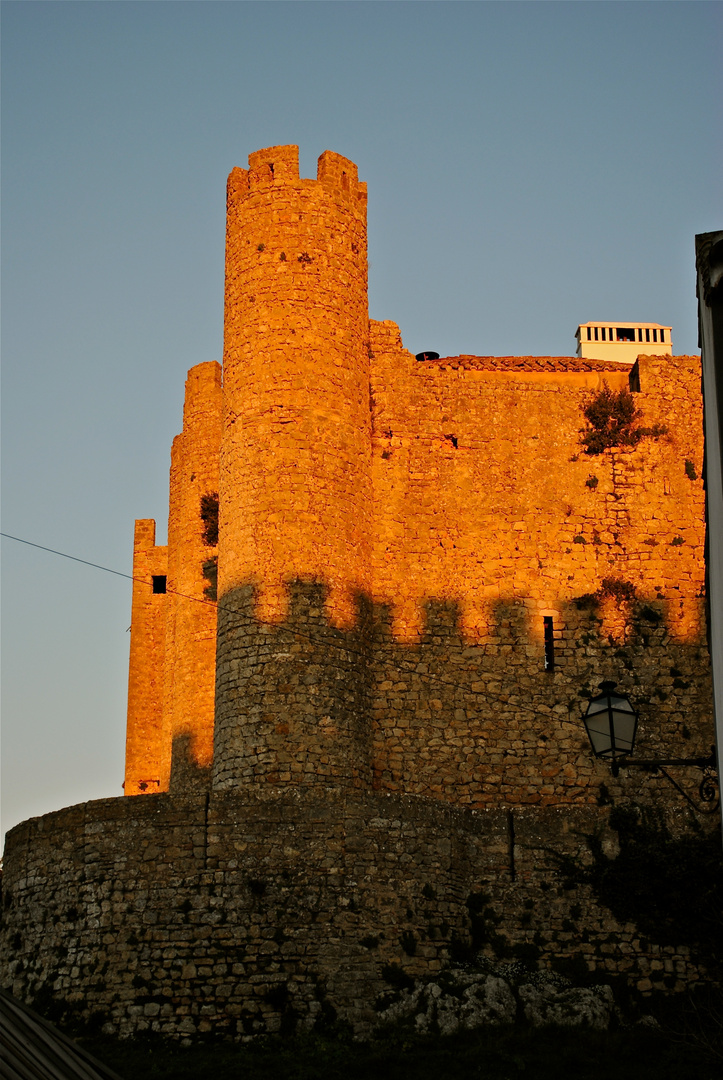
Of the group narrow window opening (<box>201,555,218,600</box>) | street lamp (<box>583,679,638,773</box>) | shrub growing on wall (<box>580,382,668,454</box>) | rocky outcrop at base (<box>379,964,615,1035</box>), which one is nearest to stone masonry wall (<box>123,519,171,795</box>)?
narrow window opening (<box>201,555,218,600</box>)

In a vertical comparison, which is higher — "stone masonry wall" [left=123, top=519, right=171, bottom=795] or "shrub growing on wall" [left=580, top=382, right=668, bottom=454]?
"shrub growing on wall" [left=580, top=382, right=668, bottom=454]

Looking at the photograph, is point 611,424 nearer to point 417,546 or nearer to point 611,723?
point 417,546

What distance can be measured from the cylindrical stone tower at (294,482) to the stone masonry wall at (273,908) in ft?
5.25

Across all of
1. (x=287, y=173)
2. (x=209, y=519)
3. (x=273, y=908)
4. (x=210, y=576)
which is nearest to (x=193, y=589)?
(x=210, y=576)

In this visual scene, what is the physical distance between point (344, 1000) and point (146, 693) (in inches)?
531

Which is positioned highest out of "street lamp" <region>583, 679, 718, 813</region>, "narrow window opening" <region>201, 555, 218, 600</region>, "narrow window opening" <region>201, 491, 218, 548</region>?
"narrow window opening" <region>201, 491, 218, 548</region>

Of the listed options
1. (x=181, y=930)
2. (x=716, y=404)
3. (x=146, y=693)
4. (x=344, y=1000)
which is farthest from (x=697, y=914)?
(x=146, y=693)

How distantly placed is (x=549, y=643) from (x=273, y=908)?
7915 millimetres

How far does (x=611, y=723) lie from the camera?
15734 millimetres

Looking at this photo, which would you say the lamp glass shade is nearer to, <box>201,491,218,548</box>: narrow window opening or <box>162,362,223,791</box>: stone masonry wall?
<box>162,362,223,791</box>: stone masonry wall

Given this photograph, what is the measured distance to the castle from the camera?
20844 mm

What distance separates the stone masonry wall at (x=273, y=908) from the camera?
66.3 ft

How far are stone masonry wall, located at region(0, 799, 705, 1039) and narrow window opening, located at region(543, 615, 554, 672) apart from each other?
4.01 meters

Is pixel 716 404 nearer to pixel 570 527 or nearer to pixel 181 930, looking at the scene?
pixel 181 930
